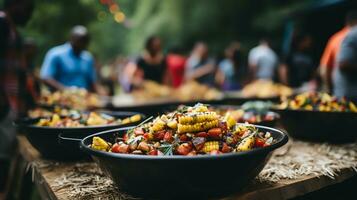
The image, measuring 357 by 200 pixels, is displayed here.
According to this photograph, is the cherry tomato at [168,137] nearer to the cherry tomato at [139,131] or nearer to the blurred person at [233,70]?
the cherry tomato at [139,131]

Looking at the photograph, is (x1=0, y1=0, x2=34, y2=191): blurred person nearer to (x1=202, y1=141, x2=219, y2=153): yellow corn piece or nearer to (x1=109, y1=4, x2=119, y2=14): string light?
(x1=109, y1=4, x2=119, y2=14): string light

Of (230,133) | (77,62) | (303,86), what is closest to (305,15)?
(303,86)

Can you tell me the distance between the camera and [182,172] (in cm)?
139

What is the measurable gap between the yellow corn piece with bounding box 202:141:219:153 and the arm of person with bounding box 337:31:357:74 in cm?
267

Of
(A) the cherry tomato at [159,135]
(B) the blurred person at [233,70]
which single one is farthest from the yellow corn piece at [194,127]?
(B) the blurred person at [233,70]

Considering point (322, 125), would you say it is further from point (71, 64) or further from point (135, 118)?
point (71, 64)

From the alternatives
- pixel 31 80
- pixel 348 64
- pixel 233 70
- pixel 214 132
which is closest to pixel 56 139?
pixel 214 132

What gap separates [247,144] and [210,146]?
0.53 feet

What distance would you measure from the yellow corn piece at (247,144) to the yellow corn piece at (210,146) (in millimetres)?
96

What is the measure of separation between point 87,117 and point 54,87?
2065 mm

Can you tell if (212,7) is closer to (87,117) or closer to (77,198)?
(87,117)

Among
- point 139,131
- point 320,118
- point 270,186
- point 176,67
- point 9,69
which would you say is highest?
point 9,69

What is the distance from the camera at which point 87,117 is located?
2594 mm

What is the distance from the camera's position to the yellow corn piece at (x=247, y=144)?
1.54m
